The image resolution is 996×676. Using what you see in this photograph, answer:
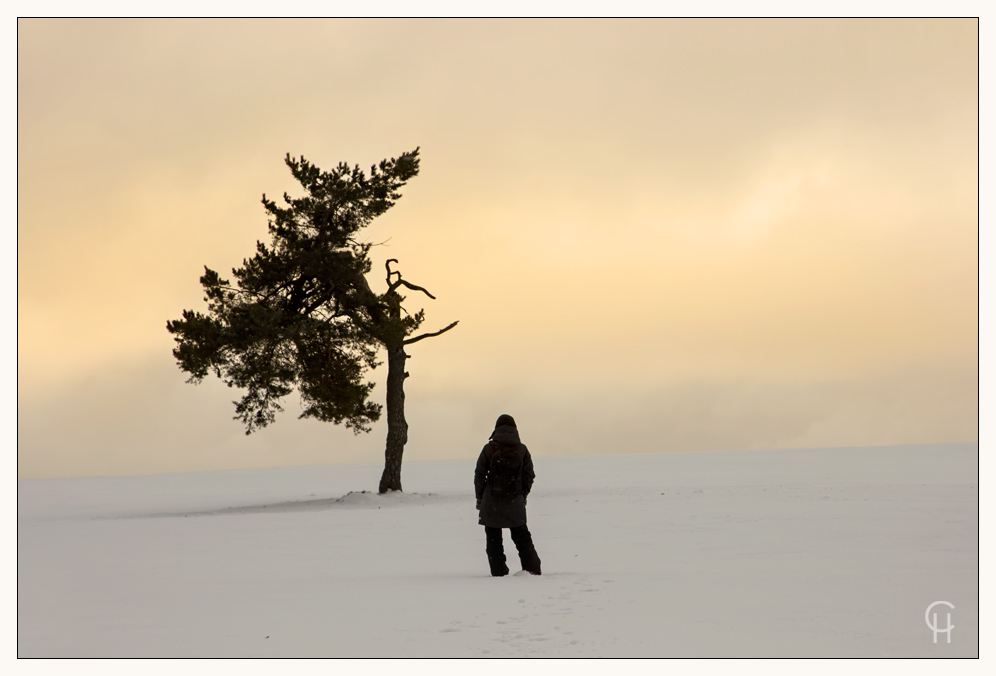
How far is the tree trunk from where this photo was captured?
112 feet

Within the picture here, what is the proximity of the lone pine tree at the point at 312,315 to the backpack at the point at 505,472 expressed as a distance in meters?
18.2

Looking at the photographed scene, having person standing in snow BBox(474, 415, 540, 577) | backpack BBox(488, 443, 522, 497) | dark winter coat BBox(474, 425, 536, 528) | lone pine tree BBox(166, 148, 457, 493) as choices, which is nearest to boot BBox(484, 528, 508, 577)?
person standing in snow BBox(474, 415, 540, 577)

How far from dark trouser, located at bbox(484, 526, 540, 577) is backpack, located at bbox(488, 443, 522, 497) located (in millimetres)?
492

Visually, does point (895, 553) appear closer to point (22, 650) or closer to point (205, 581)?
point (205, 581)

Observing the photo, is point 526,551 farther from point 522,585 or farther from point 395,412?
point 395,412

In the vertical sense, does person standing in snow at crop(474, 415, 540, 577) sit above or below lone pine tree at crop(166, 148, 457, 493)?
below

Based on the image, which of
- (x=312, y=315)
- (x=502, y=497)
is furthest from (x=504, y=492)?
(x=312, y=315)

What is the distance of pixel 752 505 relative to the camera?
26.4m

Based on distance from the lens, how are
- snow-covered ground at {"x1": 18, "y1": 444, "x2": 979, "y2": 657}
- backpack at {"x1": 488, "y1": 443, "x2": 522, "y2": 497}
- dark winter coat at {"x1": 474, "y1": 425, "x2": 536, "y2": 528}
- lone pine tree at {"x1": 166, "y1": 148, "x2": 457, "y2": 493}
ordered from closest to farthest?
snow-covered ground at {"x1": 18, "y1": 444, "x2": 979, "y2": 657} → dark winter coat at {"x1": 474, "y1": 425, "x2": 536, "y2": 528} → backpack at {"x1": 488, "y1": 443, "x2": 522, "y2": 497} → lone pine tree at {"x1": 166, "y1": 148, "x2": 457, "y2": 493}

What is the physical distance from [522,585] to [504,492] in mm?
1386

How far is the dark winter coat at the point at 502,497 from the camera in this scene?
13609 millimetres

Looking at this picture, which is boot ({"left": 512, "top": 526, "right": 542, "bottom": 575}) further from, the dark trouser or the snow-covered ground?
the snow-covered ground

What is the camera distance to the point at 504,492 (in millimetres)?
13734

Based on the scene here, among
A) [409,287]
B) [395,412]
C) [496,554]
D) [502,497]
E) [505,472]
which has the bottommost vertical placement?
[496,554]
